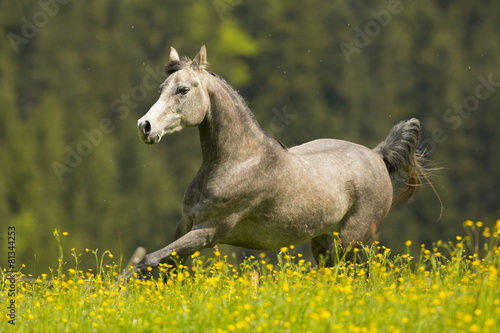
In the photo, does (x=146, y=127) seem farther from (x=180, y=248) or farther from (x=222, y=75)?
(x=222, y=75)

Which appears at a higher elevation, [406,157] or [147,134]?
[147,134]

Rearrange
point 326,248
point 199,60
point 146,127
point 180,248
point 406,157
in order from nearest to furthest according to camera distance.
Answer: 1. point 146,127
2. point 180,248
3. point 199,60
4. point 326,248
5. point 406,157

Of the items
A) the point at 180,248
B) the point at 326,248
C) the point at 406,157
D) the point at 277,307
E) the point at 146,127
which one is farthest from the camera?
the point at 406,157

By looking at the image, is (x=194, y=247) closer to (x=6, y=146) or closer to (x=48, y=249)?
(x=48, y=249)

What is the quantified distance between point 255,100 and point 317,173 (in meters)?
26.9

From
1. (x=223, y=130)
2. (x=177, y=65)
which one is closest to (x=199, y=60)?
(x=177, y=65)

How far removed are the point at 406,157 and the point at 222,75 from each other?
24.9 m

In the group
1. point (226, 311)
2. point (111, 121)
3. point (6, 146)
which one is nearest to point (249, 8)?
point (111, 121)

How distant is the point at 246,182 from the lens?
262 inches

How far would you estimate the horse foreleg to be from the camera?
6247 mm

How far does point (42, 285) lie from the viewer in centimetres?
671

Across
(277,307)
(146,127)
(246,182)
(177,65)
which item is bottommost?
(277,307)

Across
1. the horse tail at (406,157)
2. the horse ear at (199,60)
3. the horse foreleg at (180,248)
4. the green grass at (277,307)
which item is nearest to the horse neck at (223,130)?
the horse ear at (199,60)

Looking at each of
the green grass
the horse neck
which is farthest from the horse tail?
the green grass
